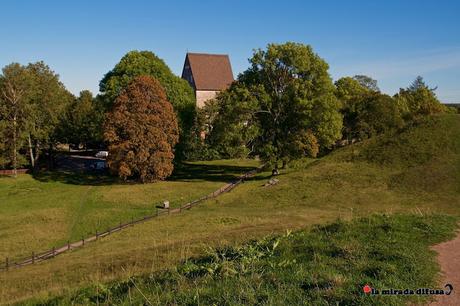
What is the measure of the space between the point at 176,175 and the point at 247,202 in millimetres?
19121

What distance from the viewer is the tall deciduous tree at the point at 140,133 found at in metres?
47.4

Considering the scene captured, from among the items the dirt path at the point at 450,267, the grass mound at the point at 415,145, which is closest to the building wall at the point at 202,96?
the grass mound at the point at 415,145

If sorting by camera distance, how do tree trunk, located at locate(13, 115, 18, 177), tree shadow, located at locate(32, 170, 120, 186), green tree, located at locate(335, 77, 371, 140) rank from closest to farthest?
tree shadow, located at locate(32, 170, 120, 186) < tree trunk, located at locate(13, 115, 18, 177) < green tree, located at locate(335, 77, 371, 140)

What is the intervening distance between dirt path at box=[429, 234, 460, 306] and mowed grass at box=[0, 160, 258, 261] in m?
23.7

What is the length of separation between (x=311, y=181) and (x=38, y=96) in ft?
128

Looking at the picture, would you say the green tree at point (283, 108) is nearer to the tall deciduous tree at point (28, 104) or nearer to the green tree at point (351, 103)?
the green tree at point (351, 103)

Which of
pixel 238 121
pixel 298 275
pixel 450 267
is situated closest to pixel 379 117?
pixel 238 121

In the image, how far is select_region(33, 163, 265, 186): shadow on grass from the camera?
51244 millimetres

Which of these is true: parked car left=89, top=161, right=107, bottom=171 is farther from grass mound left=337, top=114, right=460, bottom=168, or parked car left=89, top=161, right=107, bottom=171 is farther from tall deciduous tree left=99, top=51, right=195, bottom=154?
grass mound left=337, top=114, right=460, bottom=168

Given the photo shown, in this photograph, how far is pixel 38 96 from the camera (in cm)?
5797

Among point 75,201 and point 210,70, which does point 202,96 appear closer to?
point 210,70

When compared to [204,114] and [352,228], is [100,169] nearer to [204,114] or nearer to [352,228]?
[204,114]

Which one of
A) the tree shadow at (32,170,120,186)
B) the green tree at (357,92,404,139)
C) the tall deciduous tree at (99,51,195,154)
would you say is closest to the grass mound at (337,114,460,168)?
the green tree at (357,92,404,139)

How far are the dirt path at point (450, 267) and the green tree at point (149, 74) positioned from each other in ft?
155
